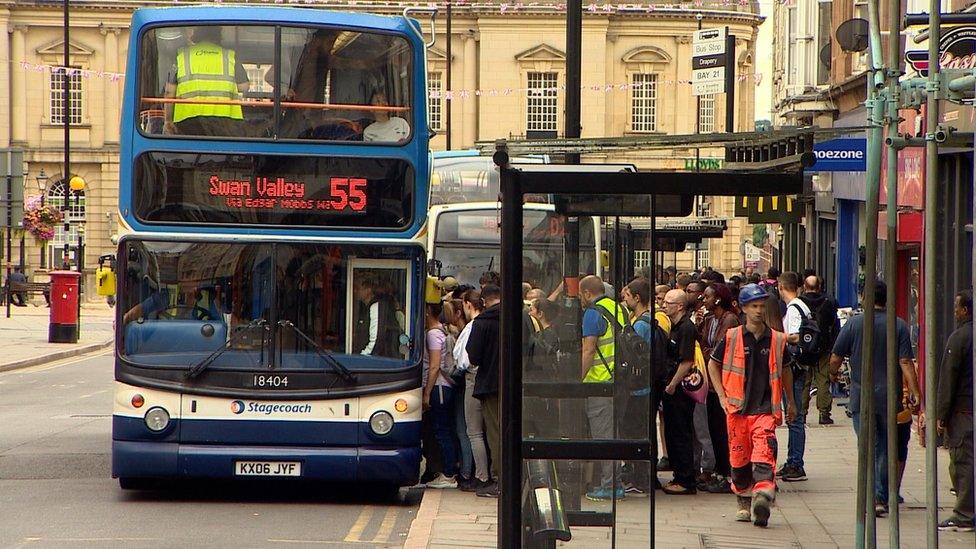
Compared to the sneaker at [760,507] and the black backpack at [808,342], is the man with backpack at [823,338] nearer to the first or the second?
the black backpack at [808,342]

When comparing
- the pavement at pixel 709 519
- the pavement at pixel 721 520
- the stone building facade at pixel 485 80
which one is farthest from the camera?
the stone building facade at pixel 485 80

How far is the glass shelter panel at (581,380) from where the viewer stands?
7863mm

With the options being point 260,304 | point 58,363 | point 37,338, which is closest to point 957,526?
point 260,304

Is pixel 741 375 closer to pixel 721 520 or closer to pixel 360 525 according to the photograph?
pixel 721 520

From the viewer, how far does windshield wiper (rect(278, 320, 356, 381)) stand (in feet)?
40.5

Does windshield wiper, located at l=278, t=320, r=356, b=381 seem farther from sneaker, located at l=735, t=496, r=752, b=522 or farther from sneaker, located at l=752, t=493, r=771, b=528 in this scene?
sneaker, located at l=752, t=493, r=771, b=528

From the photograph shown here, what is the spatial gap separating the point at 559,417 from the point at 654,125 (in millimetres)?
72965

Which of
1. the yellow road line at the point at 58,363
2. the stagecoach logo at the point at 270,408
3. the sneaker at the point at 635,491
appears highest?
the stagecoach logo at the point at 270,408

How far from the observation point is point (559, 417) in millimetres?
7914

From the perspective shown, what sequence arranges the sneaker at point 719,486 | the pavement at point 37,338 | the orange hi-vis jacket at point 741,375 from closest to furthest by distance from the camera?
the orange hi-vis jacket at point 741,375 < the sneaker at point 719,486 < the pavement at point 37,338

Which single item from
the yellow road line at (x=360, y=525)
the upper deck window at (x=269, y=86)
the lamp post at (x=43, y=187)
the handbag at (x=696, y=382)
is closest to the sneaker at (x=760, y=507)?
the handbag at (x=696, y=382)

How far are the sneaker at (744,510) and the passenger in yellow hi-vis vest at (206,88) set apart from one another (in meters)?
4.87

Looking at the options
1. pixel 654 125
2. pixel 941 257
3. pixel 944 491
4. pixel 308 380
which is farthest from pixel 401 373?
pixel 654 125

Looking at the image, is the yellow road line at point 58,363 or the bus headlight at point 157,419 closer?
the bus headlight at point 157,419
